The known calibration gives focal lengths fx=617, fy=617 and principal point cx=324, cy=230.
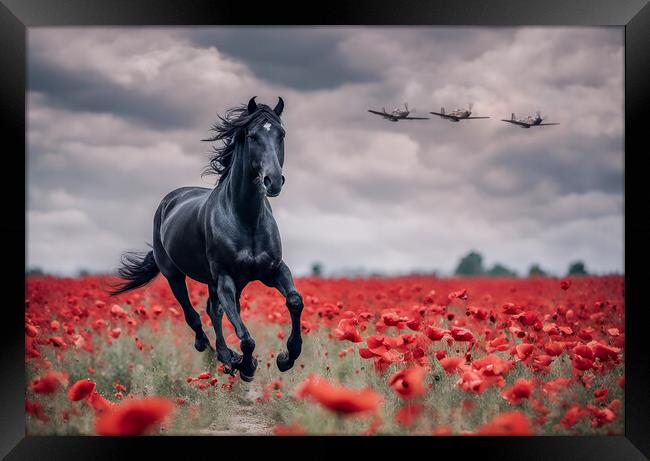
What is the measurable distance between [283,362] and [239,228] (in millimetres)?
1065

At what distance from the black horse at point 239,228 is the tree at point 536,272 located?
192 cm

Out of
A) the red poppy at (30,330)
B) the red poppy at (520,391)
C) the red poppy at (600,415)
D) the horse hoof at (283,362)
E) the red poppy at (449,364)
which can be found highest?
the red poppy at (30,330)

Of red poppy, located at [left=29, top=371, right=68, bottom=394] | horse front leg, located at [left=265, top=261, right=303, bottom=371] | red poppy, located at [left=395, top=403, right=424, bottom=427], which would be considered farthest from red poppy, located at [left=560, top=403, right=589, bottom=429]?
red poppy, located at [left=29, top=371, right=68, bottom=394]

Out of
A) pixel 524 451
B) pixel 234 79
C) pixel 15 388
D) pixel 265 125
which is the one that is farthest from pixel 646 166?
pixel 15 388

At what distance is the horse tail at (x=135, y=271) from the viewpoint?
529 centimetres

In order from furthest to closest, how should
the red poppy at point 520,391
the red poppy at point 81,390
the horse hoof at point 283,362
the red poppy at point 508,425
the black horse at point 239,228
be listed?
the horse hoof at point 283,362, the black horse at point 239,228, the red poppy at point 508,425, the red poppy at point 81,390, the red poppy at point 520,391

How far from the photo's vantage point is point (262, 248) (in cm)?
465

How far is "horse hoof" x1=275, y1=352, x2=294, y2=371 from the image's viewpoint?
4.62 metres

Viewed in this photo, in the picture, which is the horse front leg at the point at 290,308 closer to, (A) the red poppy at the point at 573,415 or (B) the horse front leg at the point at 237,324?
(B) the horse front leg at the point at 237,324

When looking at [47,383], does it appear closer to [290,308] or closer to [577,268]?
[290,308]

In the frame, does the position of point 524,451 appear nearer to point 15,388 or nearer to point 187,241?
point 187,241

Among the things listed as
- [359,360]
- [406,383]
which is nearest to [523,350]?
[406,383]

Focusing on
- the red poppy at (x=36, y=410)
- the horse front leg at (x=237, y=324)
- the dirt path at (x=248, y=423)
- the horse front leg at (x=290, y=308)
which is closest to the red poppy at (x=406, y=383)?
the horse front leg at (x=290, y=308)

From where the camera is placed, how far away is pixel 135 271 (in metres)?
5.47
